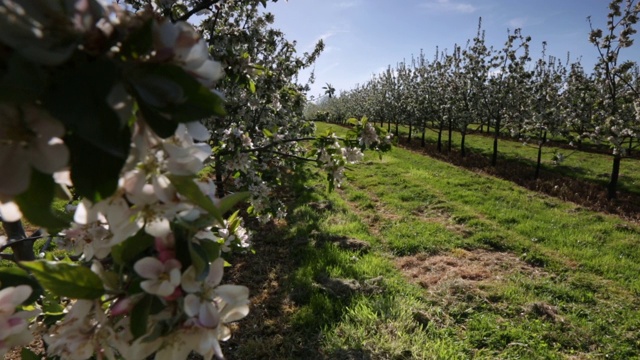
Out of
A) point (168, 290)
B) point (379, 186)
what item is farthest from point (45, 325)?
point (379, 186)

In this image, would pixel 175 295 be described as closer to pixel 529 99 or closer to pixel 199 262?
pixel 199 262

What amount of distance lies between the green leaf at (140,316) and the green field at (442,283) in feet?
10.1

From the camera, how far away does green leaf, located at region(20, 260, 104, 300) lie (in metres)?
0.67

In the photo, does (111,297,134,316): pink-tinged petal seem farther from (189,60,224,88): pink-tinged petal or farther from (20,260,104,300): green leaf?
(189,60,224,88): pink-tinged petal

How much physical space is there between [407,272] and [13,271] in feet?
17.0

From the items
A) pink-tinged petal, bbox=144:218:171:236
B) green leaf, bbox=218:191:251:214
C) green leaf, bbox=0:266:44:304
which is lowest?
green leaf, bbox=0:266:44:304

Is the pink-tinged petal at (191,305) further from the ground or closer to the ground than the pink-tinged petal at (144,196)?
closer to the ground

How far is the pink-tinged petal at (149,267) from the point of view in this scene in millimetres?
643

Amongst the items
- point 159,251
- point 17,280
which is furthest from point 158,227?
point 17,280

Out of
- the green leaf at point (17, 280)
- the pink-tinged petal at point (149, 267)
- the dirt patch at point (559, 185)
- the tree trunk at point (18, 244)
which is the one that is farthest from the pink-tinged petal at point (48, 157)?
the dirt patch at point (559, 185)

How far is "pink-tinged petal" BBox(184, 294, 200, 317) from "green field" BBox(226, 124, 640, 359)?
308 centimetres

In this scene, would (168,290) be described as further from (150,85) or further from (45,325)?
(45,325)

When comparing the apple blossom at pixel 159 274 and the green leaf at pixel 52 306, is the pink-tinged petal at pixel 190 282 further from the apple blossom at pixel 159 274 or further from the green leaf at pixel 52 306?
the green leaf at pixel 52 306

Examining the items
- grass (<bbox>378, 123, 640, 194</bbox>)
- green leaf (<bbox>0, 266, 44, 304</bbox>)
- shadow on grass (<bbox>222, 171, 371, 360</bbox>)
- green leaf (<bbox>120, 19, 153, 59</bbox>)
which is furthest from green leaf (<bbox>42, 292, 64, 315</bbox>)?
grass (<bbox>378, 123, 640, 194</bbox>)
